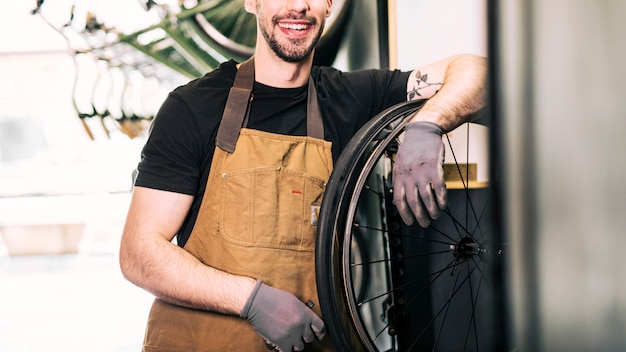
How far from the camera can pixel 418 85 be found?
1.74 meters

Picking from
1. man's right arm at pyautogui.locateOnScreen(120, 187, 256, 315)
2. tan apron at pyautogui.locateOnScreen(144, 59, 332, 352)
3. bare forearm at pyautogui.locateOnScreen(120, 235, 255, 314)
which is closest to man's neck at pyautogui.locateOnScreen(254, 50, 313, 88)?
tan apron at pyautogui.locateOnScreen(144, 59, 332, 352)

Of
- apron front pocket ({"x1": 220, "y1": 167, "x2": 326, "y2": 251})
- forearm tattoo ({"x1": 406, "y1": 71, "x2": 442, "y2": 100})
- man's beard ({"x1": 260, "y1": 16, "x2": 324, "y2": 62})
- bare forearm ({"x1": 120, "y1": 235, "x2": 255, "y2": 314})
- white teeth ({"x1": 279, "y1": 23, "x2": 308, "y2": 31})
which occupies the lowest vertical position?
bare forearm ({"x1": 120, "y1": 235, "x2": 255, "y2": 314})

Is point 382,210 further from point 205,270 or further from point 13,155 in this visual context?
point 13,155

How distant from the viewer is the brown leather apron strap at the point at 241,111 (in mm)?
1568

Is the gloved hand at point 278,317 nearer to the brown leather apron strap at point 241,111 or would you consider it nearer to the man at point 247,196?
the man at point 247,196

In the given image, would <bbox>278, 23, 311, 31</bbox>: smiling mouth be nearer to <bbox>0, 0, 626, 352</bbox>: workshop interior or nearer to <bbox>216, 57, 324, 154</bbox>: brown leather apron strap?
<bbox>216, 57, 324, 154</bbox>: brown leather apron strap

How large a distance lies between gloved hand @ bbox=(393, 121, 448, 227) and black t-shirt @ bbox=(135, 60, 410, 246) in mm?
324

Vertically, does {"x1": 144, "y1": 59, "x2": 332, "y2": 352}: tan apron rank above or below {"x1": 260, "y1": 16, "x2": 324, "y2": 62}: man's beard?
below

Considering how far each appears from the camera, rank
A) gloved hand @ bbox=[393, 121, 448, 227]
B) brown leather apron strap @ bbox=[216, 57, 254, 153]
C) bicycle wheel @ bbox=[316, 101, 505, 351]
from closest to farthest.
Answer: gloved hand @ bbox=[393, 121, 448, 227] < brown leather apron strap @ bbox=[216, 57, 254, 153] < bicycle wheel @ bbox=[316, 101, 505, 351]

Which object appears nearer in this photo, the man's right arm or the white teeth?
the man's right arm

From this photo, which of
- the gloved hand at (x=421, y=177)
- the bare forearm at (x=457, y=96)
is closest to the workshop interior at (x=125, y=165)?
the bare forearm at (x=457, y=96)

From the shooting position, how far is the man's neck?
5.55 ft

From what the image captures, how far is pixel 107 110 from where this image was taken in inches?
86.8

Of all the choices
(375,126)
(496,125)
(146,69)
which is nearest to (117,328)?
(146,69)
